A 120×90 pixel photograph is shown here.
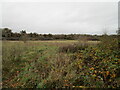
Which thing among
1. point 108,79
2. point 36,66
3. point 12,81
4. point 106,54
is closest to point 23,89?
point 12,81

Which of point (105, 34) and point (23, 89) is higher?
point (105, 34)

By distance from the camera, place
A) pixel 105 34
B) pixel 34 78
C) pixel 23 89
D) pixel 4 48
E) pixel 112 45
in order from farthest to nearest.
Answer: pixel 105 34
pixel 4 48
pixel 112 45
pixel 34 78
pixel 23 89

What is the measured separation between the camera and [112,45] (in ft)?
15.7

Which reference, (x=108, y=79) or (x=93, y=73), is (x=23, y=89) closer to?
(x=93, y=73)

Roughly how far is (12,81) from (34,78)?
3.12ft

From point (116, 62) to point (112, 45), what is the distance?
5.29 ft

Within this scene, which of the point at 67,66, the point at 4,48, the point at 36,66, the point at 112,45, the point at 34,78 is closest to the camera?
the point at 34,78

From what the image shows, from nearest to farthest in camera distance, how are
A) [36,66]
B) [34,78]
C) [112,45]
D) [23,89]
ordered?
[23,89], [34,78], [36,66], [112,45]

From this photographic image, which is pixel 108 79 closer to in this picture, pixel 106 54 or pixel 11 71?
pixel 106 54

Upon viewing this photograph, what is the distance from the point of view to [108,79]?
298 centimetres

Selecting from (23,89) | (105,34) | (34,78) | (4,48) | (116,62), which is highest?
(105,34)

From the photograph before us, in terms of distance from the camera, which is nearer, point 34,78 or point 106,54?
point 34,78

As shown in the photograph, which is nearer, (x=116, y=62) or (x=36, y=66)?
(x=116, y=62)

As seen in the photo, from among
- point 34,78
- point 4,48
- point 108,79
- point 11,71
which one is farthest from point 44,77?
point 4,48
